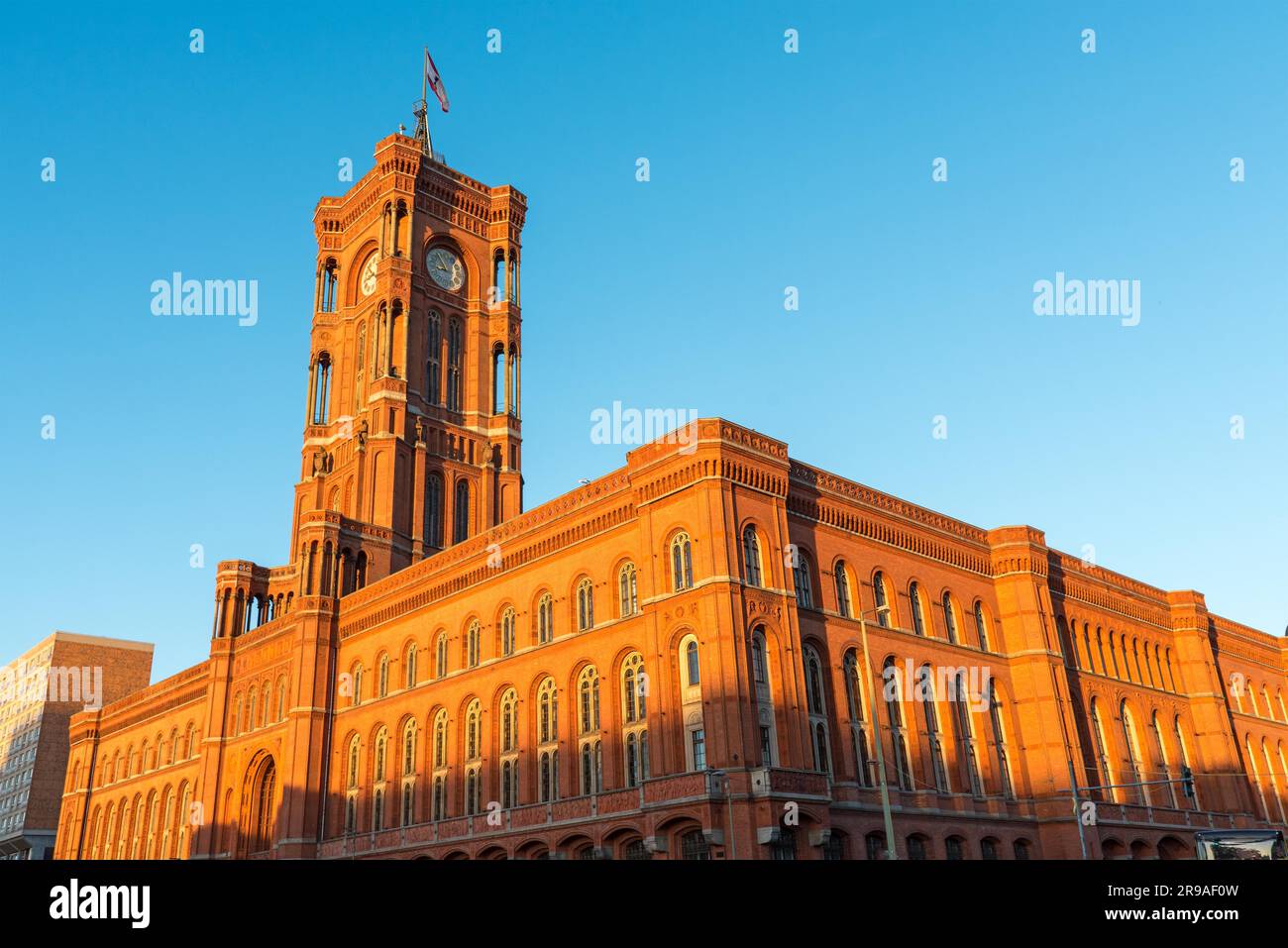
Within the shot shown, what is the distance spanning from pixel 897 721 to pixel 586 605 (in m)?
14.7

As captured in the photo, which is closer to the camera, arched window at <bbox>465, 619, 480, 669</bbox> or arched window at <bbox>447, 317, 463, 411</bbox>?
arched window at <bbox>465, 619, 480, 669</bbox>

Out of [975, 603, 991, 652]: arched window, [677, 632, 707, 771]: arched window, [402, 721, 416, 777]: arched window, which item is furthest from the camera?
[402, 721, 416, 777]: arched window

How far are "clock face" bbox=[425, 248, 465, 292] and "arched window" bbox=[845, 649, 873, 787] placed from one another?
49.1 metres

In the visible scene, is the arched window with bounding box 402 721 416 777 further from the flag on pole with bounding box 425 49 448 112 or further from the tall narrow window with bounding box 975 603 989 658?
the flag on pole with bounding box 425 49 448 112

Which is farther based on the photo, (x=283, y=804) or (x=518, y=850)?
(x=283, y=804)

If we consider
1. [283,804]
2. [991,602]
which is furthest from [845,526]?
[283,804]

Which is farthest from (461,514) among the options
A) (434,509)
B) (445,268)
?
(445,268)

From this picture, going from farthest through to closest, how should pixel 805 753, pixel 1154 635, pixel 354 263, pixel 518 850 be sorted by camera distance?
1. pixel 354 263
2. pixel 1154 635
3. pixel 518 850
4. pixel 805 753

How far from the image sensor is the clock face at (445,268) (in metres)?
80.6

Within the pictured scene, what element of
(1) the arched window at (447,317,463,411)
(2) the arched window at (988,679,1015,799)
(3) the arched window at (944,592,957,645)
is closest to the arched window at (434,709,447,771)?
(3) the arched window at (944,592,957,645)

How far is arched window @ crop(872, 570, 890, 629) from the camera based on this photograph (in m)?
47.0
